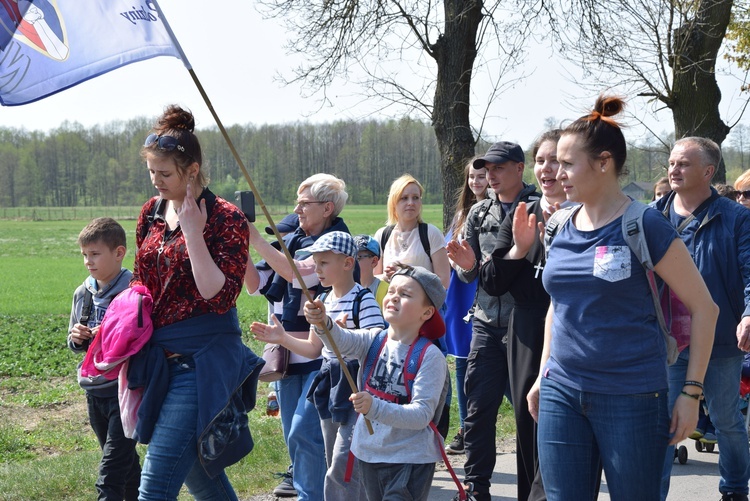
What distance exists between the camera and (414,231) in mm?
6199

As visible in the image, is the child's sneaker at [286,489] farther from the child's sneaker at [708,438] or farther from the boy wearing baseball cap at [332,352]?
the child's sneaker at [708,438]

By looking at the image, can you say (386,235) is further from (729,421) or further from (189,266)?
(189,266)

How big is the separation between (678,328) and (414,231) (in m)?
2.99

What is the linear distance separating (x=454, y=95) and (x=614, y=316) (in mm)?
7570

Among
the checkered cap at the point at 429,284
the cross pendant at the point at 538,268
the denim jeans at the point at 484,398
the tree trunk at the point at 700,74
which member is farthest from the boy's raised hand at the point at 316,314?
the tree trunk at the point at 700,74

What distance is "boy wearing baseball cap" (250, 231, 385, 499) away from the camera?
4070 mm

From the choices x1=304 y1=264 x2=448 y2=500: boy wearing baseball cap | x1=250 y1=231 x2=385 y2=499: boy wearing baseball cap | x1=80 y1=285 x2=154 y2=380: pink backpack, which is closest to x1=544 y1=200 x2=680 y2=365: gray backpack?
x1=304 y1=264 x2=448 y2=500: boy wearing baseball cap

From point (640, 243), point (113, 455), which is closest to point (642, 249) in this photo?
point (640, 243)

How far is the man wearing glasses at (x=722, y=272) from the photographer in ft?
16.5

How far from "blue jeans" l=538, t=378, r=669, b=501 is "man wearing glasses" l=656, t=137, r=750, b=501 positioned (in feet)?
6.87

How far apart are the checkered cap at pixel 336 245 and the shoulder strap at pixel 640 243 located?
1.66 meters

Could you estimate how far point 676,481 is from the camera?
5785mm

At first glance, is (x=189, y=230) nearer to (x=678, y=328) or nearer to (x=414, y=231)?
(x=678, y=328)

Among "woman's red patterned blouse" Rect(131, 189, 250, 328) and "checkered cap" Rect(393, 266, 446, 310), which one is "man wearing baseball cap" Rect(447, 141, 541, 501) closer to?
"checkered cap" Rect(393, 266, 446, 310)
